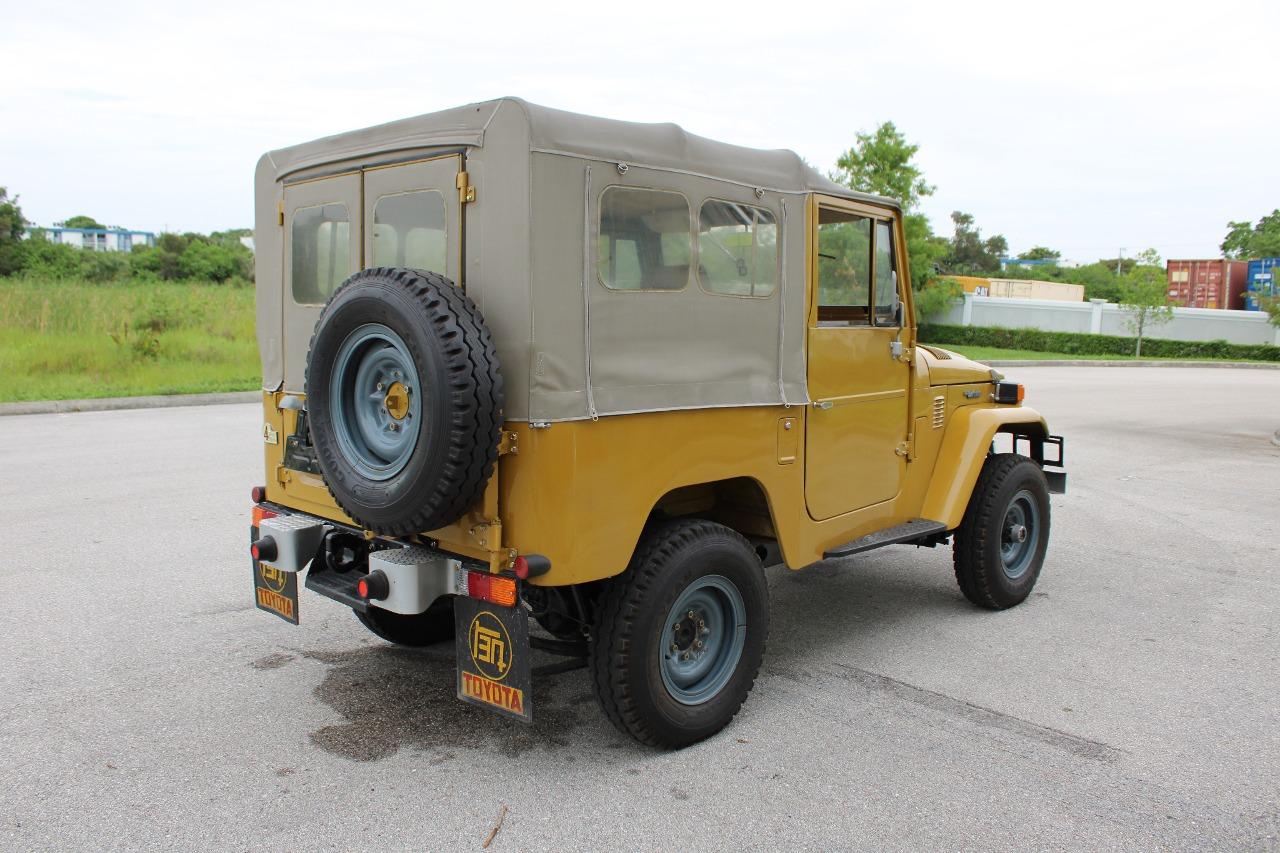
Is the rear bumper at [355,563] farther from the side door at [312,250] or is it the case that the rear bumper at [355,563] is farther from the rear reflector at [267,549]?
the side door at [312,250]

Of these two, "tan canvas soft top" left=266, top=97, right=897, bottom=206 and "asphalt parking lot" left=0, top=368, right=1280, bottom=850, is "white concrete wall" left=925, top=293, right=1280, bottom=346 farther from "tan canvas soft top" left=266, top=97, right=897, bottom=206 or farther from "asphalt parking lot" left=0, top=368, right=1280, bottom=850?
"tan canvas soft top" left=266, top=97, right=897, bottom=206

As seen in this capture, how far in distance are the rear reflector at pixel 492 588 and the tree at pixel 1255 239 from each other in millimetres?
72920

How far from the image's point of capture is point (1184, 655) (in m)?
5.16

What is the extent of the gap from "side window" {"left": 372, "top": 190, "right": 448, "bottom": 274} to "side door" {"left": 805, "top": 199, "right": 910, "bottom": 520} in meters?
1.75

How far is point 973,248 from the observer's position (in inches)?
3516

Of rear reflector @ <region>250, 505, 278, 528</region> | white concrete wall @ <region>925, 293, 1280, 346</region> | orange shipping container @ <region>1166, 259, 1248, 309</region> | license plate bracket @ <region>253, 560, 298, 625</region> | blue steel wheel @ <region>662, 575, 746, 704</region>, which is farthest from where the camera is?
orange shipping container @ <region>1166, 259, 1248, 309</region>

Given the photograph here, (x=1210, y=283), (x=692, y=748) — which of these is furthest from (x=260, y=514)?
(x=1210, y=283)

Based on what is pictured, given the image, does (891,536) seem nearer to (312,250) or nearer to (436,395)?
(436,395)

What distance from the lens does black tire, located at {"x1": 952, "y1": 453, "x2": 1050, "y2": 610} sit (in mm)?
5609

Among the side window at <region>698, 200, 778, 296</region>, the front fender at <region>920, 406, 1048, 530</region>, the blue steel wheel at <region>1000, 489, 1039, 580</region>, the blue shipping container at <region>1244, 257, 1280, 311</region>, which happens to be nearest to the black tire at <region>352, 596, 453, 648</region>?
the side window at <region>698, 200, 778, 296</region>

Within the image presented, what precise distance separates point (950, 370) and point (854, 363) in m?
1.09

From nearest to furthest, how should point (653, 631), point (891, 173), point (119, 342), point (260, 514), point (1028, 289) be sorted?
point (653, 631), point (260, 514), point (119, 342), point (891, 173), point (1028, 289)

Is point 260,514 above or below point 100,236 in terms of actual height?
below

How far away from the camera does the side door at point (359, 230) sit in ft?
12.1
